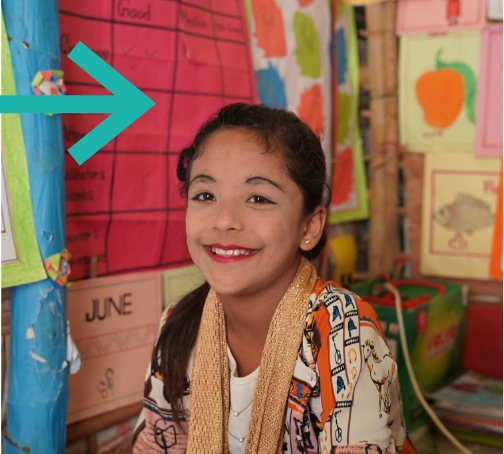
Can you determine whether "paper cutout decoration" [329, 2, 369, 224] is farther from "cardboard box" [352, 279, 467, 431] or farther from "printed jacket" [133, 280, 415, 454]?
"printed jacket" [133, 280, 415, 454]

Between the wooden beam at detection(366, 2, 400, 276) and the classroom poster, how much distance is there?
3.36 feet

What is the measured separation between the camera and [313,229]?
1.12 m

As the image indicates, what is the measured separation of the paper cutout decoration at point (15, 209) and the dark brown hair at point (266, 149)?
276 mm

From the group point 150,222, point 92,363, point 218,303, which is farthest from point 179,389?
point 150,222

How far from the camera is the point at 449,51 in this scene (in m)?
2.06

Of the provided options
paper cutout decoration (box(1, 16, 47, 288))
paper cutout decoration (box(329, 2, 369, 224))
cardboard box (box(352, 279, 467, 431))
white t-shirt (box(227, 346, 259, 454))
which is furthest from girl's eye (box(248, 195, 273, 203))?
paper cutout decoration (box(329, 2, 369, 224))

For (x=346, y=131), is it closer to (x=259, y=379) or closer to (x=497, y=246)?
(x=497, y=246)

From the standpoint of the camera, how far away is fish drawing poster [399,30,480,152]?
6.68 feet

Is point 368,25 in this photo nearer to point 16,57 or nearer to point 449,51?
point 449,51

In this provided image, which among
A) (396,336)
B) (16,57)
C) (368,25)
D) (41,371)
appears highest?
(368,25)

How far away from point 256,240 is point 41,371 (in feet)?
1.62

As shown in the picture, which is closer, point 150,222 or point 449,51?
point 150,222

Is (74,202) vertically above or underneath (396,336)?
above

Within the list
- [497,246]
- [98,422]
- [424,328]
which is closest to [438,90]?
[497,246]
